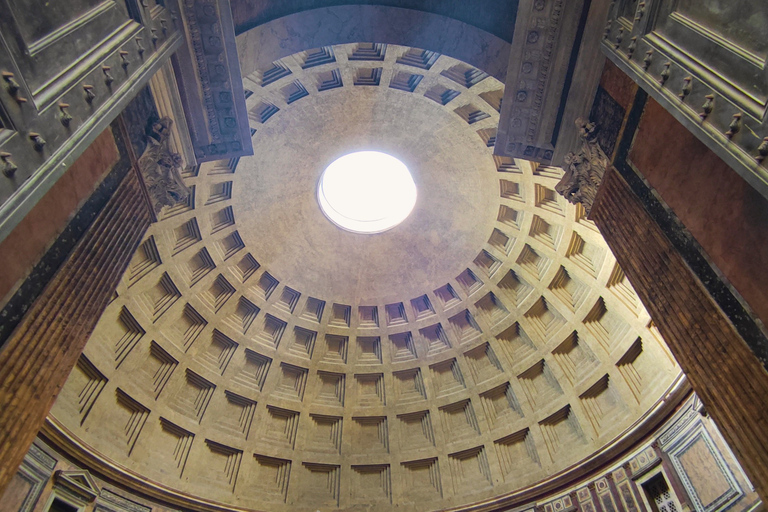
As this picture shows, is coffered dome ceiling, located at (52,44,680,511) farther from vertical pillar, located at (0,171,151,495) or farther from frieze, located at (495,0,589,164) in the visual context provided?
vertical pillar, located at (0,171,151,495)

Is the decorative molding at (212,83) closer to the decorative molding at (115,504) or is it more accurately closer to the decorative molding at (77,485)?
the decorative molding at (77,485)

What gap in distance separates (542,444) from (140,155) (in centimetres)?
1602

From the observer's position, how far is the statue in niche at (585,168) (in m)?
10.7

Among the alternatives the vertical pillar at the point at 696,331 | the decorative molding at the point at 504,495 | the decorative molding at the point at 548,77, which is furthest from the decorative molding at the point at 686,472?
the decorative molding at the point at 548,77

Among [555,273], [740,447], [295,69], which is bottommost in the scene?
[740,447]

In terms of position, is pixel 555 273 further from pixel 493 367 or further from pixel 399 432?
pixel 399 432

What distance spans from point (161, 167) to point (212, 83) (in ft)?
7.88

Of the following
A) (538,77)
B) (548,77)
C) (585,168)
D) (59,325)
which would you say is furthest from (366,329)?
(59,325)

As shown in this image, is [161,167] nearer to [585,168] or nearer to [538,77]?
[538,77]

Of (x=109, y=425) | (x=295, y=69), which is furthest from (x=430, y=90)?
(x=109, y=425)

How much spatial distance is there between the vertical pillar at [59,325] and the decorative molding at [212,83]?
271 centimetres

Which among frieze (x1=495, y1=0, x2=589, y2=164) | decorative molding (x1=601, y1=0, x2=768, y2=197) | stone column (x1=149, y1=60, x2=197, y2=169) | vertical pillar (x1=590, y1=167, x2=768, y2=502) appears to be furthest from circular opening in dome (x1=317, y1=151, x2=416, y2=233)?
decorative molding (x1=601, y1=0, x2=768, y2=197)

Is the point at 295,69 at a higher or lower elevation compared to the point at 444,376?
higher

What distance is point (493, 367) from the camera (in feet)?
69.7
